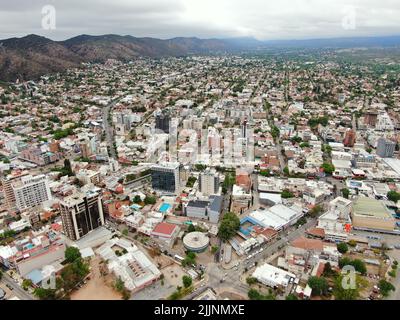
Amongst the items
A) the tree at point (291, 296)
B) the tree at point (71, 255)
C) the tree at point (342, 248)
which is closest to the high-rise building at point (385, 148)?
the tree at point (342, 248)

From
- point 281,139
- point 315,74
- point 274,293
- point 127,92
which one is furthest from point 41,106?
point 315,74

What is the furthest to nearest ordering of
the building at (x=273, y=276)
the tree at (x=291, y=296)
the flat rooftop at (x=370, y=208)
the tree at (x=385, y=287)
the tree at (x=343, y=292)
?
the flat rooftop at (x=370, y=208), the building at (x=273, y=276), the tree at (x=385, y=287), the tree at (x=291, y=296), the tree at (x=343, y=292)

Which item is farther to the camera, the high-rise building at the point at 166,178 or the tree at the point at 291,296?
the high-rise building at the point at 166,178

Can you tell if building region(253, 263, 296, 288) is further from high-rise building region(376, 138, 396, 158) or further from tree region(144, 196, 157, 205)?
high-rise building region(376, 138, 396, 158)

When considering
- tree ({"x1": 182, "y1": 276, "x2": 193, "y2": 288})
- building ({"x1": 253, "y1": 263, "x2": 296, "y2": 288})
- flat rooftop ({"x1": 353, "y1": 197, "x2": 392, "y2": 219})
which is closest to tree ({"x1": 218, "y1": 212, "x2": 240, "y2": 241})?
building ({"x1": 253, "y1": 263, "x2": 296, "y2": 288})

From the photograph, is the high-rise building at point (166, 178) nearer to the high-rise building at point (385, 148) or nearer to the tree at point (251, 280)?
the tree at point (251, 280)

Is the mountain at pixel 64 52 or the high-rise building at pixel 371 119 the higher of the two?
the mountain at pixel 64 52

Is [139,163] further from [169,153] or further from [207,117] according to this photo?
[207,117]
